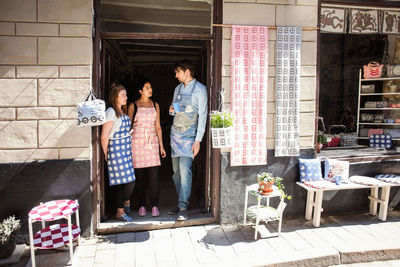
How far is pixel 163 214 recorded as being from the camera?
16.7 ft

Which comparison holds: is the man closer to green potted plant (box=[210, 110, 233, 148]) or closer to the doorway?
the doorway

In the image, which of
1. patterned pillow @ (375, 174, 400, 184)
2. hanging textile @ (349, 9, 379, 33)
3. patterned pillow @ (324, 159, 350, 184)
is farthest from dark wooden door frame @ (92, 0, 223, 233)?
patterned pillow @ (375, 174, 400, 184)

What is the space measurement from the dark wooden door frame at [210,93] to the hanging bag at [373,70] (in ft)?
12.3

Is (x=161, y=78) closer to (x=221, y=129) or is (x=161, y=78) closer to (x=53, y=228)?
(x=221, y=129)

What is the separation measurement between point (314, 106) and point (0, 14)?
4548mm

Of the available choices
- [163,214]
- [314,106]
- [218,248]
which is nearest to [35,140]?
[163,214]

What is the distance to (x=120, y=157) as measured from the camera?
4609mm

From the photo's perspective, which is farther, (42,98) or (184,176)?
(184,176)

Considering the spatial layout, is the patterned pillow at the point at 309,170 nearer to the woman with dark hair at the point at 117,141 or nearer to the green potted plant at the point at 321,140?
the green potted plant at the point at 321,140

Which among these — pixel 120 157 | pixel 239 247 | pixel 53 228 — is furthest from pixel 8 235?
pixel 239 247

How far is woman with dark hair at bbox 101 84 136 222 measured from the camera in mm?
4500

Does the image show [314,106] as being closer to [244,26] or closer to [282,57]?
[282,57]

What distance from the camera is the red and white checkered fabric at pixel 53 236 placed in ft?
12.1

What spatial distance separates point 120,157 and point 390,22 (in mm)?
5173
